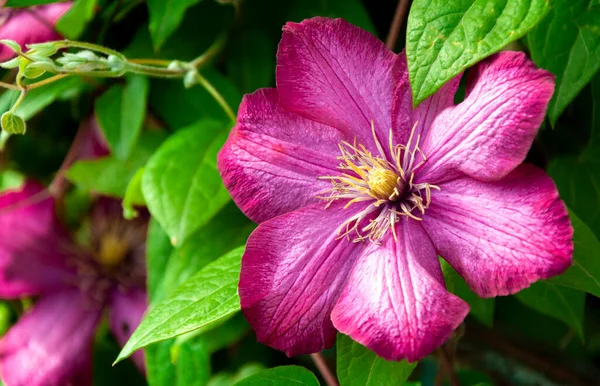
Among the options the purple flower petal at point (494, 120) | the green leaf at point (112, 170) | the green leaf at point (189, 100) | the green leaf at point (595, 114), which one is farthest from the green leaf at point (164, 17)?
the green leaf at point (595, 114)

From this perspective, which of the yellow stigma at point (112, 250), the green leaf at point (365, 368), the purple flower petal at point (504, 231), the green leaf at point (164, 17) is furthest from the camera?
the yellow stigma at point (112, 250)

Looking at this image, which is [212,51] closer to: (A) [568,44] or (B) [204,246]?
(B) [204,246]

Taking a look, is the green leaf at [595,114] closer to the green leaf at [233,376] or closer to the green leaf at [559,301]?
the green leaf at [559,301]

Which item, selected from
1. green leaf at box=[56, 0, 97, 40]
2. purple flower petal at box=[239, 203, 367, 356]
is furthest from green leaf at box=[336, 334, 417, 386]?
green leaf at box=[56, 0, 97, 40]

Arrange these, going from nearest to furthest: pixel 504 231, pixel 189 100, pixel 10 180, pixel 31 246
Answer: pixel 504 231
pixel 189 100
pixel 31 246
pixel 10 180

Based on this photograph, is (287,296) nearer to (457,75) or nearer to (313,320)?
(313,320)

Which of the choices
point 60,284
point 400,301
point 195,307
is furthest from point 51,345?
point 400,301

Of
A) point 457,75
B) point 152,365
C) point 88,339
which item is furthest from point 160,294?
point 457,75
